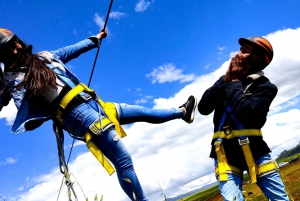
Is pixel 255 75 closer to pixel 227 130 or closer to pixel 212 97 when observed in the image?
pixel 212 97

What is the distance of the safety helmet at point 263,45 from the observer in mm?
4660

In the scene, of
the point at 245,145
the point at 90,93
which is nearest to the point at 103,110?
the point at 90,93

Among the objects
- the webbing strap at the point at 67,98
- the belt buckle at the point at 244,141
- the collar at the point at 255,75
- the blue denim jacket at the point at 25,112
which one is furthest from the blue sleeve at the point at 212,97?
the blue denim jacket at the point at 25,112

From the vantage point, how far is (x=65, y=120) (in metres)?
4.89

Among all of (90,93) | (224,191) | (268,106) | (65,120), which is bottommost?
(224,191)

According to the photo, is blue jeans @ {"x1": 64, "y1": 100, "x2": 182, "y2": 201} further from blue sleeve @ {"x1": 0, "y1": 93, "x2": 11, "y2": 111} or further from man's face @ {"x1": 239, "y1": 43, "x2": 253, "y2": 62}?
man's face @ {"x1": 239, "y1": 43, "x2": 253, "y2": 62}

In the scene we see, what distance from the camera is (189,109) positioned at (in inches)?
261

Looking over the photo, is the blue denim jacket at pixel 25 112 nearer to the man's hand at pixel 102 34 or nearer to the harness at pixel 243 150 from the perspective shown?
the man's hand at pixel 102 34

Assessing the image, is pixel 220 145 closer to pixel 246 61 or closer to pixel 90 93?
pixel 246 61

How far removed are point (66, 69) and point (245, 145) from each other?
3055 millimetres

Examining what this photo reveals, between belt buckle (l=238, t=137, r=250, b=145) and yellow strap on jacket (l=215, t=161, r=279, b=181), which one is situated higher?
belt buckle (l=238, t=137, r=250, b=145)

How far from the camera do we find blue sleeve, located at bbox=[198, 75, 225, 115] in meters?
4.81

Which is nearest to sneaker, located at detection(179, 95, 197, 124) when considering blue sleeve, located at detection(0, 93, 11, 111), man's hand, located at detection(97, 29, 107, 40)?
man's hand, located at detection(97, 29, 107, 40)

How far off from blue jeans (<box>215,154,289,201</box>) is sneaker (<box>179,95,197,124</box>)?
2.25 meters
